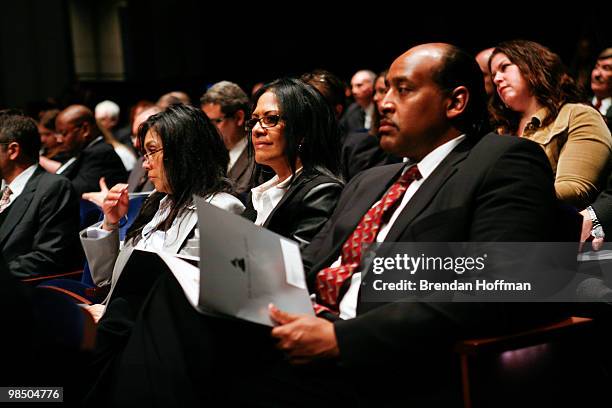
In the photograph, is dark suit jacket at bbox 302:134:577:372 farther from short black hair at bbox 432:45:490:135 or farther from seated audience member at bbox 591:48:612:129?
Answer: seated audience member at bbox 591:48:612:129

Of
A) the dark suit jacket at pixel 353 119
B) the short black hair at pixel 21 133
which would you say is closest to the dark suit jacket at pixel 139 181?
the short black hair at pixel 21 133

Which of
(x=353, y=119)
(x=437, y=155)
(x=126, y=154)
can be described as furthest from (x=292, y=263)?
(x=126, y=154)

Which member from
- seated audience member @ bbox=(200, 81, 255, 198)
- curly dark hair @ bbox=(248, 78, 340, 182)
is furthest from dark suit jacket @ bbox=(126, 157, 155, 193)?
Result: curly dark hair @ bbox=(248, 78, 340, 182)

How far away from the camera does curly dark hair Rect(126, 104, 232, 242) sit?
2.77m

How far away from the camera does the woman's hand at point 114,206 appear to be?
2846 millimetres

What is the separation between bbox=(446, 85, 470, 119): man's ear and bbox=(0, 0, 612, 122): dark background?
5052 millimetres

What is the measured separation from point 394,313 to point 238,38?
813cm

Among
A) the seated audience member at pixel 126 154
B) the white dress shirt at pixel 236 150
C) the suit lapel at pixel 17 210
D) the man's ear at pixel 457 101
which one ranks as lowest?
the seated audience member at pixel 126 154

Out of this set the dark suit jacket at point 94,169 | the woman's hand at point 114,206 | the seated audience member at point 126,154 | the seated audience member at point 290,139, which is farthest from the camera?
the seated audience member at point 126,154

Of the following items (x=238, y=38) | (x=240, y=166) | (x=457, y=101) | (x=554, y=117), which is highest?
(x=238, y=38)

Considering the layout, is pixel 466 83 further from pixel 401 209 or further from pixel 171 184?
pixel 171 184

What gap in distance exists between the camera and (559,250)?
5.70 feet

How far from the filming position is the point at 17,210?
339cm

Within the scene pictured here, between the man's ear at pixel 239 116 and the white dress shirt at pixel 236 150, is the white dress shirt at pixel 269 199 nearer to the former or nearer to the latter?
the white dress shirt at pixel 236 150
